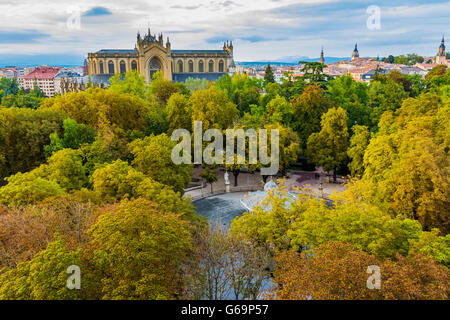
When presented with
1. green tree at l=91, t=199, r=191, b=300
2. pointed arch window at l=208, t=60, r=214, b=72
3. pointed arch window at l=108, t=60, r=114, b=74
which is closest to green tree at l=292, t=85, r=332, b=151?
green tree at l=91, t=199, r=191, b=300

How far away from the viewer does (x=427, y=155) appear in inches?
794

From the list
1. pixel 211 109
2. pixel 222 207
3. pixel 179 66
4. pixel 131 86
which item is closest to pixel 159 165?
pixel 222 207

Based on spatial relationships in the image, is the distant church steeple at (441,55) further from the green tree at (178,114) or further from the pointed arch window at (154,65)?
the green tree at (178,114)

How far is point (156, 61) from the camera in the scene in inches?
3049

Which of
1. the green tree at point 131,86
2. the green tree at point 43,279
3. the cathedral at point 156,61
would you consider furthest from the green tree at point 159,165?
the cathedral at point 156,61

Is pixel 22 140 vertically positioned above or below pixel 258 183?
above

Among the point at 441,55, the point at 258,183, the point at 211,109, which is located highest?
the point at 441,55

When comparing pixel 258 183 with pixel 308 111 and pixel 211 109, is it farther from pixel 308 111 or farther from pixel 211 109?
pixel 308 111

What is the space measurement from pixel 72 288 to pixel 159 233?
342 cm

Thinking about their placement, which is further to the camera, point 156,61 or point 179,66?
point 179,66

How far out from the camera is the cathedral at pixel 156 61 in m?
75.9

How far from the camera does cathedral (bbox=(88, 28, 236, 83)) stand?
75938mm

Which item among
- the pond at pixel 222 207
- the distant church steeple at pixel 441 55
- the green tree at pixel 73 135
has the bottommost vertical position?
the pond at pixel 222 207
